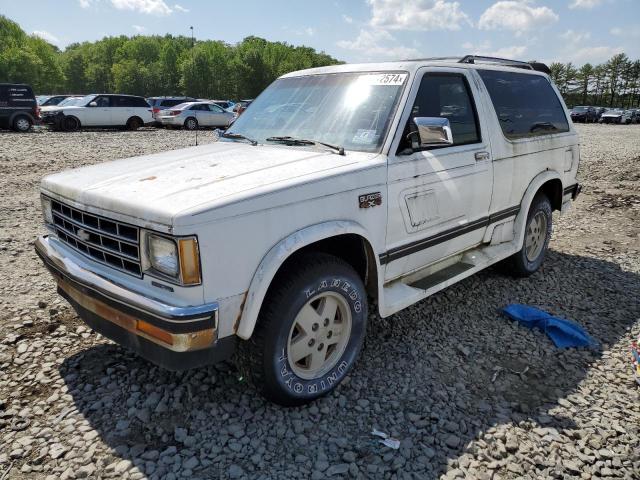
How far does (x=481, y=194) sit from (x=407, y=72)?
3.88ft

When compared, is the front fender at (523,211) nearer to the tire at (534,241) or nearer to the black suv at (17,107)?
the tire at (534,241)

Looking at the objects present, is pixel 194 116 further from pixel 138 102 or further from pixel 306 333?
pixel 306 333

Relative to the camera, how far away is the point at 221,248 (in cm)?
238

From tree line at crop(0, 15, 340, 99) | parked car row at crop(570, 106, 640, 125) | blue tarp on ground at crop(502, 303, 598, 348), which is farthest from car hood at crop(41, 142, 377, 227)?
tree line at crop(0, 15, 340, 99)

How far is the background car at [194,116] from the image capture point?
23828mm

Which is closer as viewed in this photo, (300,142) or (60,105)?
(300,142)

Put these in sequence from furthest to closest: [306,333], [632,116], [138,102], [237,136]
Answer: [632,116], [138,102], [237,136], [306,333]

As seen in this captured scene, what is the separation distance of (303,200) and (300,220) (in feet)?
0.36

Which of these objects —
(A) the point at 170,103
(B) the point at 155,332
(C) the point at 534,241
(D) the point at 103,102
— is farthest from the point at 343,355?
(A) the point at 170,103

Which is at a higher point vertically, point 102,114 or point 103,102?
point 103,102

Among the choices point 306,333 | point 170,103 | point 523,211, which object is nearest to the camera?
point 306,333

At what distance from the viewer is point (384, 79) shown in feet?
11.7

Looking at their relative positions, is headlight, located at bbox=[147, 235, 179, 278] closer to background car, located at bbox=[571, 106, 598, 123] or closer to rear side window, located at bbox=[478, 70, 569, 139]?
Result: rear side window, located at bbox=[478, 70, 569, 139]

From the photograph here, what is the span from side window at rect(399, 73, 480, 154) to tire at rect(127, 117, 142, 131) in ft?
69.9
